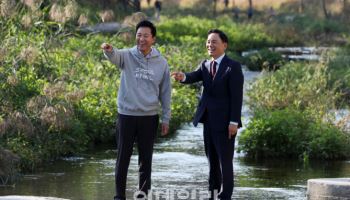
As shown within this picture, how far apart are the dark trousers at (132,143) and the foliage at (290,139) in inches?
227

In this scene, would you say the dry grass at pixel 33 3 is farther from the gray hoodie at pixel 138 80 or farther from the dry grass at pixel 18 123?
the gray hoodie at pixel 138 80

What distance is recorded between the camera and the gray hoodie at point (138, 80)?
→ 9195mm

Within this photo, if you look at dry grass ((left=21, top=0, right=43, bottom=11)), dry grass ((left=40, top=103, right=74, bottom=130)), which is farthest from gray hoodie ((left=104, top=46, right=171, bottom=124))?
dry grass ((left=21, top=0, right=43, bottom=11))

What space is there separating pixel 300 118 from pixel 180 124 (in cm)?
371

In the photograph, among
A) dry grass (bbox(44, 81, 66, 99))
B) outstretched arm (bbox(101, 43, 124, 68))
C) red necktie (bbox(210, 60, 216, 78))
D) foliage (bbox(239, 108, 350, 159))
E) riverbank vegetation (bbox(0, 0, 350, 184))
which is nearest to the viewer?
outstretched arm (bbox(101, 43, 124, 68))

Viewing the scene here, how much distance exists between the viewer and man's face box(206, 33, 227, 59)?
9.50 metres

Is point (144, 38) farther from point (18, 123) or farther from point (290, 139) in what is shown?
point (290, 139)

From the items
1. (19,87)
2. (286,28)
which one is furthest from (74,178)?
(286,28)

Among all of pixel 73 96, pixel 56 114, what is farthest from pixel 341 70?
pixel 56 114

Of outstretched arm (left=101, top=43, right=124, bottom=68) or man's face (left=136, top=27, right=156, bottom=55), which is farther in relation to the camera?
man's face (left=136, top=27, right=156, bottom=55)

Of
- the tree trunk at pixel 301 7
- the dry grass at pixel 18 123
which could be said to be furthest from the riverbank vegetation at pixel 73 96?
the tree trunk at pixel 301 7

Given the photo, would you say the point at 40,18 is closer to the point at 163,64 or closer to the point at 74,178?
the point at 74,178

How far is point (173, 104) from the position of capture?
1884 centimetres

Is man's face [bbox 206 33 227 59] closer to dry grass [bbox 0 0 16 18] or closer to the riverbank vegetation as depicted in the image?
the riverbank vegetation
